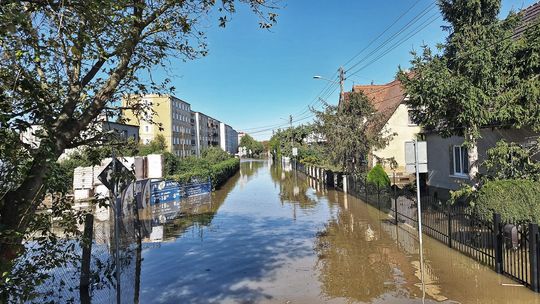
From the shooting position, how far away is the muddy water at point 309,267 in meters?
7.10

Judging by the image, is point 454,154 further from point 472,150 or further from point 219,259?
point 219,259

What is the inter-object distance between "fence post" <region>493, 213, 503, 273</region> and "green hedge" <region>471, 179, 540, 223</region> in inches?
18.1

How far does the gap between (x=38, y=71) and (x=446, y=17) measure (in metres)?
11.0

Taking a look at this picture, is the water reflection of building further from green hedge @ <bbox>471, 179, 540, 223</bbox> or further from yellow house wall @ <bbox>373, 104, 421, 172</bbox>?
yellow house wall @ <bbox>373, 104, 421, 172</bbox>

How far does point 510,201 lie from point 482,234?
89 centimetres

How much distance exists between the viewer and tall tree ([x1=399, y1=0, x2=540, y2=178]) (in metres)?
10.1

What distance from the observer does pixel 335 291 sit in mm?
7359

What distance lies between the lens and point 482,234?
28.5ft

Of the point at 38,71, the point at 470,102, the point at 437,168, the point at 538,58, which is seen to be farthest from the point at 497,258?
the point at 437,168

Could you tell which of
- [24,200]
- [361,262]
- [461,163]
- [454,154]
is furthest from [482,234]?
[454,154]

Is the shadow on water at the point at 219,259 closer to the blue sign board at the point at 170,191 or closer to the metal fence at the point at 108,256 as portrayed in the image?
the metal fence at the point at 108,256

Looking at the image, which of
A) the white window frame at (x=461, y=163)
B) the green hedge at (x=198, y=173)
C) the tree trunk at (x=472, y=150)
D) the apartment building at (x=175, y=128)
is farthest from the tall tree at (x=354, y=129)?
the apartment building at (x=175, y=128)

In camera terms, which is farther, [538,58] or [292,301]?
[538,58]

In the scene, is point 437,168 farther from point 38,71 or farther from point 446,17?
point 38,71
